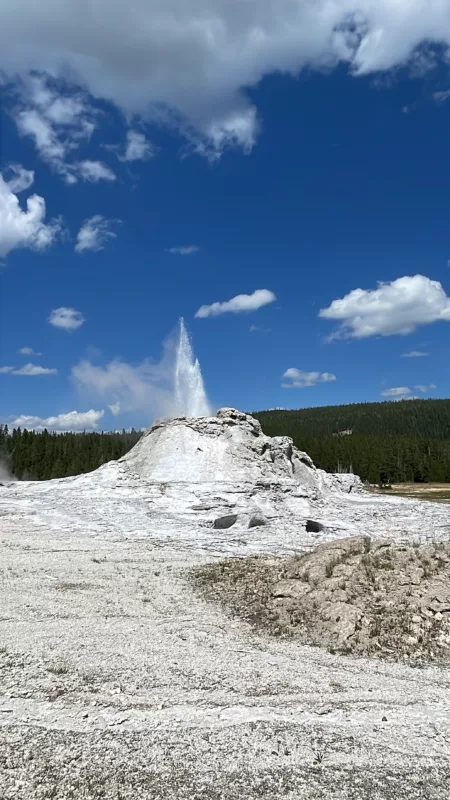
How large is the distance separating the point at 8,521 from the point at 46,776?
21.9 meters

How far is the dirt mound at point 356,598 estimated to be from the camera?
9789 mm

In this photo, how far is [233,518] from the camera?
2527 centimetres

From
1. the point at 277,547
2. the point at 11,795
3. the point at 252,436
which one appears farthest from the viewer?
the point at 252,436

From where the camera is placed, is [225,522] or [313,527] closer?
[313,527]

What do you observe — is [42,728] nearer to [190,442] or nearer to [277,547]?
[277,547]

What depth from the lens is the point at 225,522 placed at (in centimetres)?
2511

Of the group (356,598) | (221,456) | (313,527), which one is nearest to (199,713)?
(356,598)

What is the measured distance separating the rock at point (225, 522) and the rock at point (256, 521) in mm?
771

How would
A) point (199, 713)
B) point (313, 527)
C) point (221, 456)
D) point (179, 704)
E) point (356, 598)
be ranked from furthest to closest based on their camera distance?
point (221, 456), point (313, 527), point (356, 598), point (179, 704), point (199, 713)

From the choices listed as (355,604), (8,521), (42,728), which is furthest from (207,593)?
(8,521)

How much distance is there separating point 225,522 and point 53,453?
71940 millimetres

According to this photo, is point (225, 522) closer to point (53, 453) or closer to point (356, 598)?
point (356, 598)

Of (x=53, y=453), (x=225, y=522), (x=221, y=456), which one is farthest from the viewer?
(x=53, y=453)

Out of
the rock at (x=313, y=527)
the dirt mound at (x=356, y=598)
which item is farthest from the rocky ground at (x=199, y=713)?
the rock at (x=313, y=527)
